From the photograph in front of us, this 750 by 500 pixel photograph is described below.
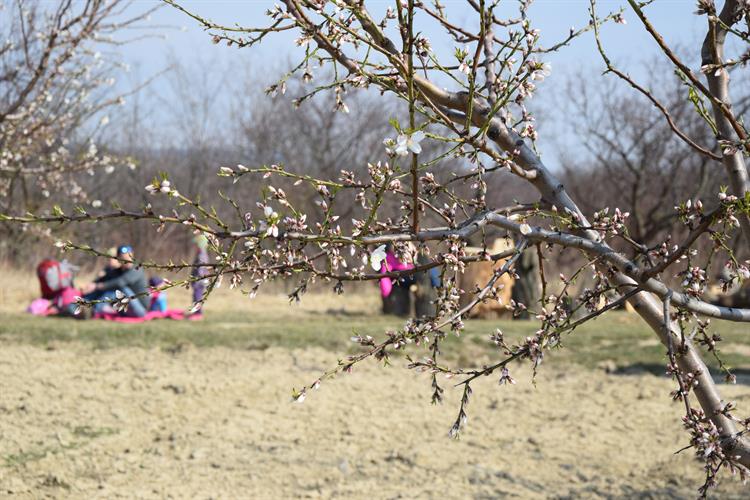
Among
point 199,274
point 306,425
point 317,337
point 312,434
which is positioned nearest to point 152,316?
point 317,337

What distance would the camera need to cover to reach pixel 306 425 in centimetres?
598

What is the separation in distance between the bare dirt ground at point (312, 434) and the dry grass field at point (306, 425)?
16mm

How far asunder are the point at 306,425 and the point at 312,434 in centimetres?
21

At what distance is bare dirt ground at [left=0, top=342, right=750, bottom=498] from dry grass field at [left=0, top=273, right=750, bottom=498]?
0.05ft

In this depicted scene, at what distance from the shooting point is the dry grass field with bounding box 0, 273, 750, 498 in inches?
189

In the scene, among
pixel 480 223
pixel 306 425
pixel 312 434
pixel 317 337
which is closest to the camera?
pixel 480 223

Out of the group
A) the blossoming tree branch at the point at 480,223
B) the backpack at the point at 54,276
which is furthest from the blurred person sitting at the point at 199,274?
the backpack at the point at 54,276

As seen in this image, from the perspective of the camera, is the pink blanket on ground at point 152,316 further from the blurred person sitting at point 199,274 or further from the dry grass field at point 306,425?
the dry grass field at point 306,425

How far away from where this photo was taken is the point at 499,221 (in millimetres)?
2533

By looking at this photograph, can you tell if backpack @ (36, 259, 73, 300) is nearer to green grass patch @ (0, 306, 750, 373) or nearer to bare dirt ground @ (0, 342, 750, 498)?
green grass patch @ (0, 306, 750, 373)

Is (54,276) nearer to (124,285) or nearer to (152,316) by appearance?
(124,285)

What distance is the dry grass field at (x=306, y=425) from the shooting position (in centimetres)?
479

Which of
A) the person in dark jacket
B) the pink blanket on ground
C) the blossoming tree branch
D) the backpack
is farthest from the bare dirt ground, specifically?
the backpack

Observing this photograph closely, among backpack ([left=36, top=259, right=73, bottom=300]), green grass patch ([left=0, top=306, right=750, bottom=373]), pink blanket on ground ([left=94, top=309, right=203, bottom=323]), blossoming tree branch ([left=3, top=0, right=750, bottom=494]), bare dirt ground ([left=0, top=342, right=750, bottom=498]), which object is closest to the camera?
blossoming tree branch ([left=3, top=0, right=750, bottom=494])
